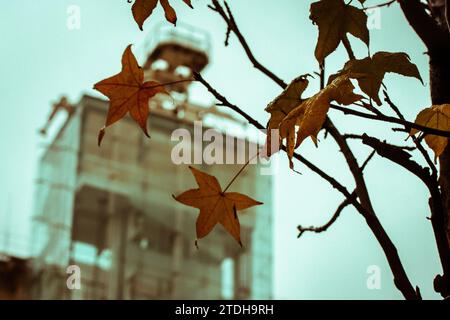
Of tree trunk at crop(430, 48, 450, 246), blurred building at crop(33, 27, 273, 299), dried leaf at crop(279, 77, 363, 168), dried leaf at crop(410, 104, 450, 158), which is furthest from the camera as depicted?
blurred building at crop(33, 27, 273, 299)

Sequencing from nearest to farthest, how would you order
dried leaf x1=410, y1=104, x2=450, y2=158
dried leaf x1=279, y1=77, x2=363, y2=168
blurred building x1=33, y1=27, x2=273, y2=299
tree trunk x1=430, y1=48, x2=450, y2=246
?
dried leaf x1=279, y1=77, x2=363, y2=168
dried leaf x1=410, y1=104, x2=450, y2=158
tree trunk x1=430, y1=48, x2=450, y2=246
blurred building x1=33, y1=27, x2=273, y2=299

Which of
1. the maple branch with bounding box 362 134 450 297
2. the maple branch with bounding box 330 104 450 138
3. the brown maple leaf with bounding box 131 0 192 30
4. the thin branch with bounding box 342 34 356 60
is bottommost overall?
the maple branch with bounding box 362 134 450 297

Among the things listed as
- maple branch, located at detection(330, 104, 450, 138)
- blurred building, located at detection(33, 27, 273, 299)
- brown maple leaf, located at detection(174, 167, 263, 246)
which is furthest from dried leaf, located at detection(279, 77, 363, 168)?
blurred building, located at detection(33, 27, 273, 299)

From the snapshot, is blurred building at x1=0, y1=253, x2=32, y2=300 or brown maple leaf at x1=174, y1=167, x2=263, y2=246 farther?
blurred building at x1=0, y1=253, x2=32, y2=300

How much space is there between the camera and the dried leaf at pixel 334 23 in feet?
2.34

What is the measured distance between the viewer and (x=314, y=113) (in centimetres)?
62

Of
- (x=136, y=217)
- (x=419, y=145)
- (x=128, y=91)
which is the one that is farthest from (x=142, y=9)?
(x=136, y=217)

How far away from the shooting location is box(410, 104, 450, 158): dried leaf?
727 mm

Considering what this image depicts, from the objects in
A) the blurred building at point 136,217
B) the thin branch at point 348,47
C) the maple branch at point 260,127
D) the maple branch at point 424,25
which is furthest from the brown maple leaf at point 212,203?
the blurred building at point 136,217

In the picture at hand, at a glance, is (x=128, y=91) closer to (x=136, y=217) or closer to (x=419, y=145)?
(x=419, y=145)

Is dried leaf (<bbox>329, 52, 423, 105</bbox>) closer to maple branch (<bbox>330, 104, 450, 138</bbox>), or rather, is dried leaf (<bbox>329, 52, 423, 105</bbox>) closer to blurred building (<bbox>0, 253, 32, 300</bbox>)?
maple branch (<bbox>330, 104, 450, 138</bbox>)

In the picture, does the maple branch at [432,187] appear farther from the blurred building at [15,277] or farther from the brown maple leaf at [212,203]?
the blurred building at [15,277]

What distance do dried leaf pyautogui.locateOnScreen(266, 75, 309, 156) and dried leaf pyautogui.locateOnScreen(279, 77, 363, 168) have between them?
0.06m

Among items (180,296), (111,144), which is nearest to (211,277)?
(180,296)
